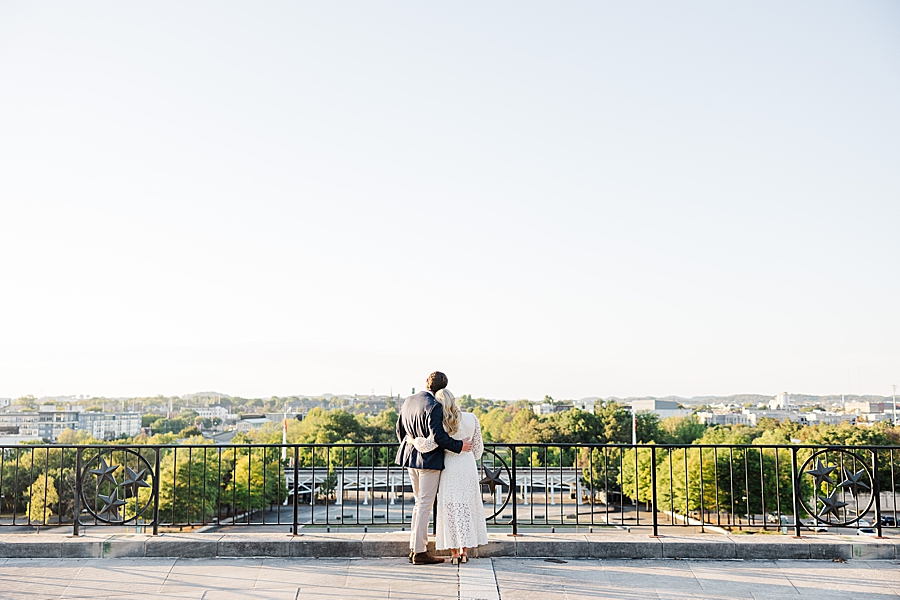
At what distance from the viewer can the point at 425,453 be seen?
19.8ft

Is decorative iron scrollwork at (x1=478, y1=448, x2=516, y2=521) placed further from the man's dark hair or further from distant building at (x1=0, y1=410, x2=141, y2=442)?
distant building at (x1=0, y1=410, x2=141, y2=442)

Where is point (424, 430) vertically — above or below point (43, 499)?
above

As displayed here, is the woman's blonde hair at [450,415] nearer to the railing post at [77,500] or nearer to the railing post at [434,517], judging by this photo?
the railing post at [434,517]

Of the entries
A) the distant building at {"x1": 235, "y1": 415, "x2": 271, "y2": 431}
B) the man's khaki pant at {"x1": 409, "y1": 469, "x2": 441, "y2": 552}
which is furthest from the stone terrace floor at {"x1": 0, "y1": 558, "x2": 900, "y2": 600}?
the distant building at {"x1": 235, "y1": 415, "x2": 271, "y2": 431}

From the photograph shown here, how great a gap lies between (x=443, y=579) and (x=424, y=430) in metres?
1.20

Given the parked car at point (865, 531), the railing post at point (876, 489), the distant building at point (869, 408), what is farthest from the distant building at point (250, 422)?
the railing post at point (876, 489)

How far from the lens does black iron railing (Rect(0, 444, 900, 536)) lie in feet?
23.0

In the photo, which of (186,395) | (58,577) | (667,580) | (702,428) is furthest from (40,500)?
(186,395)

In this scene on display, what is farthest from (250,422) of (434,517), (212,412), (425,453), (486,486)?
(425,453)

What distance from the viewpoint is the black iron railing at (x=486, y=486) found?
7016mm

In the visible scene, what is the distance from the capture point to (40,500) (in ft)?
108

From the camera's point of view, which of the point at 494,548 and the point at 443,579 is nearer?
the point at 443,579

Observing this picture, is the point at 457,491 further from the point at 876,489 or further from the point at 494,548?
the point at 876,489

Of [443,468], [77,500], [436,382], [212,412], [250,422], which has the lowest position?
[250,422]
